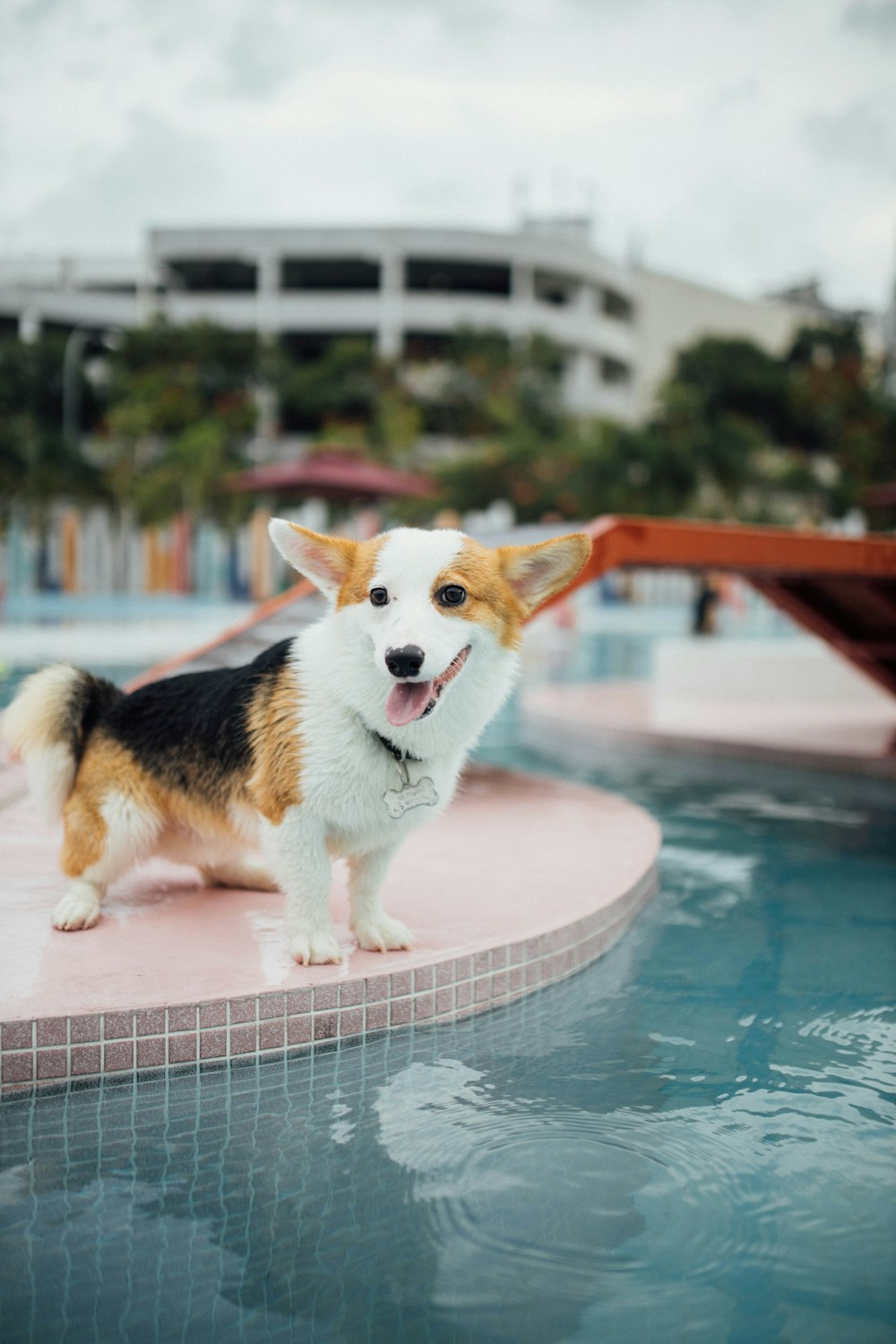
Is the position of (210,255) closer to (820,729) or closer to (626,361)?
(626,361)

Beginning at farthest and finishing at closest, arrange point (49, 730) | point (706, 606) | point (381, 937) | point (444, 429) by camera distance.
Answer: point (444, 429) < point (706, 606) < point (49, 730) < point (381, 937)

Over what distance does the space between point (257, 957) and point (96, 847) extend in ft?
1.79

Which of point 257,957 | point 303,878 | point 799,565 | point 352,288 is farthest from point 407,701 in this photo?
point 352,288

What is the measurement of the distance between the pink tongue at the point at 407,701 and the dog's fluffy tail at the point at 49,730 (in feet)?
3.95

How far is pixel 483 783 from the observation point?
605 cm

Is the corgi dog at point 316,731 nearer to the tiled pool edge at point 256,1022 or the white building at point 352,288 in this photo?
the tiled pool edge at point 256,1022

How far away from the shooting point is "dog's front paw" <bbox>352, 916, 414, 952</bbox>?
3066mm

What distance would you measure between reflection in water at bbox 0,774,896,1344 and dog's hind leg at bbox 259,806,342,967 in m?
0.25

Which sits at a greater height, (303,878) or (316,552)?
(316,552)

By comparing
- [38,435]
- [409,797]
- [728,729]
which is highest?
[38,435]

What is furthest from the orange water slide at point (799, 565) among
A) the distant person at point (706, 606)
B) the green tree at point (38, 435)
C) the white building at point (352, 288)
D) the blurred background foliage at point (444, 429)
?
the white building at point (352, 288)

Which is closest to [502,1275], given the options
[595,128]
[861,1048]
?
[861,1048]

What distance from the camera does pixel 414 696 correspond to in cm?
249

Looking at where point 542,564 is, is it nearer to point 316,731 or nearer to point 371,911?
point 316,731
